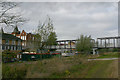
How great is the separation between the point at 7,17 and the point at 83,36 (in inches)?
949

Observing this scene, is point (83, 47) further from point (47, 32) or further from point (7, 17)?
point (7, 17)

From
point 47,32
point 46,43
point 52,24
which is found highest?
point 52,24

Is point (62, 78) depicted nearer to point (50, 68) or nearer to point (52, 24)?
point (50, 68)

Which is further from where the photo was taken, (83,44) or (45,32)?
(83,44)

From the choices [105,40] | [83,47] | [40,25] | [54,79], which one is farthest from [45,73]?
[105,40]

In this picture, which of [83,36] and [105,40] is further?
[105,40]

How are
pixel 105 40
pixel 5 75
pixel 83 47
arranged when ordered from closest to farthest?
pixel 5 75 < pixel 83 47 < pixel 105 40

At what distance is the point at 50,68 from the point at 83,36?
2307cm

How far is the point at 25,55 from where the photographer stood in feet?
103

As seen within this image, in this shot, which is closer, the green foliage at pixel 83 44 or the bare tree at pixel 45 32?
the bare tree at pixel 45 32

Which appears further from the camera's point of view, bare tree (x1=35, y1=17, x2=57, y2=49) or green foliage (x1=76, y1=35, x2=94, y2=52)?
green foliage (x1=76, y1=35, x2=94, y2=52)

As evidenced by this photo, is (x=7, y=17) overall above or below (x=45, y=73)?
above

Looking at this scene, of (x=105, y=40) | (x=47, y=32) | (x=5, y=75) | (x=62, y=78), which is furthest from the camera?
(x=105, y=40)

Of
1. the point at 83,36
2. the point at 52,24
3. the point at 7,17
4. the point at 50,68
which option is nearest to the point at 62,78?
the point at 50,68
